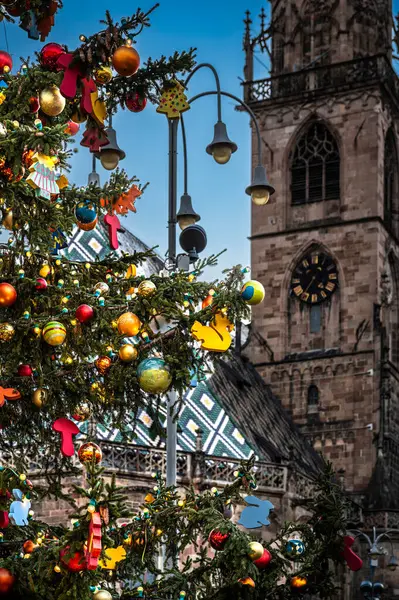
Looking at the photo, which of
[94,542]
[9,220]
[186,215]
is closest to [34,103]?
[9,220]

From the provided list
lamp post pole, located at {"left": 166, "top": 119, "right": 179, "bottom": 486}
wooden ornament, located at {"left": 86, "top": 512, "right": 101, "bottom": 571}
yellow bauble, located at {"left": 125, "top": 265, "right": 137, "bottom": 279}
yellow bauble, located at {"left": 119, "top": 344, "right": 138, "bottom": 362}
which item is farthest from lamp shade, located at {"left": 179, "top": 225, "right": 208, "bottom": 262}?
wooden ornament, located at {"left": 86, "top": 512, "right": 101, "bottom": 571}

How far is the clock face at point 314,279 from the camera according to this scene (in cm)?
3500

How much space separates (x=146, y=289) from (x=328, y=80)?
Answer: 28.6 meters

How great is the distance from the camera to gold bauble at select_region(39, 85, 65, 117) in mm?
7957

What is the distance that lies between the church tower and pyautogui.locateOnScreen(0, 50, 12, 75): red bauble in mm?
25445

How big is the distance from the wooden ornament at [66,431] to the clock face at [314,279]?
27.0 meters

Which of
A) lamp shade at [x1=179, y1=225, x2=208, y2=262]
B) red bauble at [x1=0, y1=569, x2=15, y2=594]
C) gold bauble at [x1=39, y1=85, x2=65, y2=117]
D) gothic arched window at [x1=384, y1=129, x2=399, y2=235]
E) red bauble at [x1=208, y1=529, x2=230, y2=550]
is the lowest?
red bauble at [x1=0, y1=569, x2=15, y2=594]

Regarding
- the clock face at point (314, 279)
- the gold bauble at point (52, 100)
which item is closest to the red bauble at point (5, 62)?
the gold bauble at point (52, 100)

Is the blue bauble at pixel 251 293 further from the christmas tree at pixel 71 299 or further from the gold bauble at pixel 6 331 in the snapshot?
the gold bauble at pixel 6 331

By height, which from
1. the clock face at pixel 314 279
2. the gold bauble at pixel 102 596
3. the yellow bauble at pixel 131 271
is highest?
the clock face at pixel 314 279

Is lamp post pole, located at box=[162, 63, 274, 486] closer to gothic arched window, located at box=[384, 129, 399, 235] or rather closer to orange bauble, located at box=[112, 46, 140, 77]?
orange bauble, located at box=[112, 46, 140, 77]

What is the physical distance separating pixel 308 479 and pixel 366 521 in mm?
5306

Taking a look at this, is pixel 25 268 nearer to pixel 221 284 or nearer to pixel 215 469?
pixel 221 284

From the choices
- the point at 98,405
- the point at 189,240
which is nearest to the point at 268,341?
the point at 189,240
